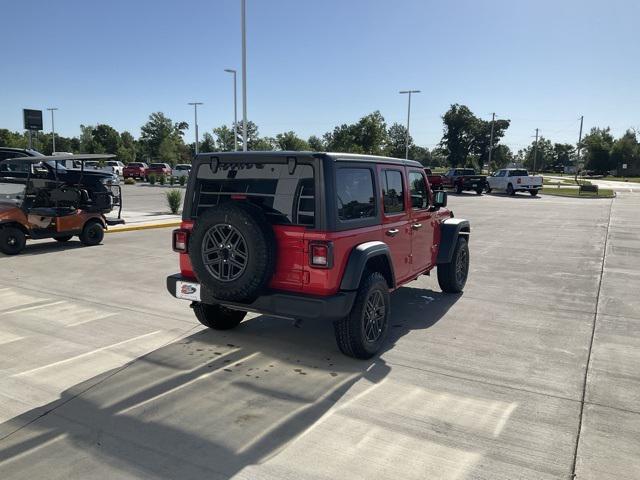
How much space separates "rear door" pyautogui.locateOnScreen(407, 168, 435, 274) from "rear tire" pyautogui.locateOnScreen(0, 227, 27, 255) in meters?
7.88

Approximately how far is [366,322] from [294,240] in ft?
3.59

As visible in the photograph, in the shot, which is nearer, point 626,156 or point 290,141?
point 290,141

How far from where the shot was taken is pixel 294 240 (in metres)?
4.19

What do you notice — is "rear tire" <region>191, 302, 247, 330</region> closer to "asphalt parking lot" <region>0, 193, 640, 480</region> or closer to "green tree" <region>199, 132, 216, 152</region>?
"asphalt parking lot" <region>0, 193, 640, 480</region>

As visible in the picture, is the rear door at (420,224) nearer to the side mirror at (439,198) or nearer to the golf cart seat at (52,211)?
the side mirror at (439,198)

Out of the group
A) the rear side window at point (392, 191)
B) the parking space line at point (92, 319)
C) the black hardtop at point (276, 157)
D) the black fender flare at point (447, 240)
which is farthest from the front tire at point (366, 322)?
the parking space line at point (92, 319)

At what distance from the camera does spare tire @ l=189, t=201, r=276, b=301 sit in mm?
4047

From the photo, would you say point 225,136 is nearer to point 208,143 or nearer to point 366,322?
point 208,143

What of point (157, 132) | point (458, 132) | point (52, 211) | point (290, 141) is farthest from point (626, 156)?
point (52, 211)

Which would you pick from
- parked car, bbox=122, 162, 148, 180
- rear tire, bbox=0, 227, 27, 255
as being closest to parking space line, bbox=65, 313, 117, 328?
rear tire, bbox=0, 227, 27, 255

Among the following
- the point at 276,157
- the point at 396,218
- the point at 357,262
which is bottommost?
the point at 357,262

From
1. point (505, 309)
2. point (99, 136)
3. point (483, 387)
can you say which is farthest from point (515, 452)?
point (99, 136)

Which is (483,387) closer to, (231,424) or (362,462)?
(362,462)

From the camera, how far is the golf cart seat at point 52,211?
9.79 metres
